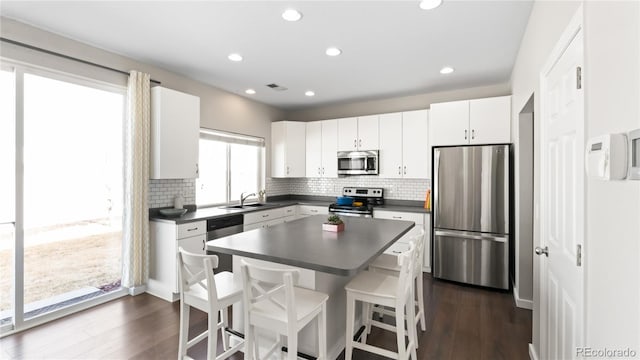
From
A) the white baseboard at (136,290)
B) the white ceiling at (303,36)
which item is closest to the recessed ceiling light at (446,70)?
the white ceiling at (303,36)

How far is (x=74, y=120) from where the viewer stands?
9.75ft

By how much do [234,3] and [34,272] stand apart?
303 cm

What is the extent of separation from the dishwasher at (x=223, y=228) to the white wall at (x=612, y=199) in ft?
11.2

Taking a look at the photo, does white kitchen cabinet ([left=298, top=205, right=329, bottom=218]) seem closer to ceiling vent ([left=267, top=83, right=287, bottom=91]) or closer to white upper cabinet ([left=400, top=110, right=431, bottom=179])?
white upper cabinet ([left=400, top=110, right=431, bottom=179])

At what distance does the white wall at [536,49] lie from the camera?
154 cm

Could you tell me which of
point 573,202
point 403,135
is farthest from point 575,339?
point 403,135

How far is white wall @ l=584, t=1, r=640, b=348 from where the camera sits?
793 mm

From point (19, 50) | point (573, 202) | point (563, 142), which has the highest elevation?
point (19, 50)

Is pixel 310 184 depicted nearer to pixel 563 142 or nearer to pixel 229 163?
pixel 229 163

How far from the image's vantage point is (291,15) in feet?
7.68

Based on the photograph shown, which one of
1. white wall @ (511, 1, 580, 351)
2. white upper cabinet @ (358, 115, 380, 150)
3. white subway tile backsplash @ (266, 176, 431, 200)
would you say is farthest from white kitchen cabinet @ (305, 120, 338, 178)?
white wall @ (511, 1, 580, 351)

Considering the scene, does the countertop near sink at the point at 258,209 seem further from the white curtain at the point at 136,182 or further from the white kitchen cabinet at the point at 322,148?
the white kitchen cabinet at the point at 322,148

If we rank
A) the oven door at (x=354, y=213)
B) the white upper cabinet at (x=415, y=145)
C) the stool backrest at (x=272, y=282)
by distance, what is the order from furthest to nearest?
the oven door at (x=354, y=213)
the white upper cabinet at (x=415, y=145)
the stool backrest at (x=272, y=282)
